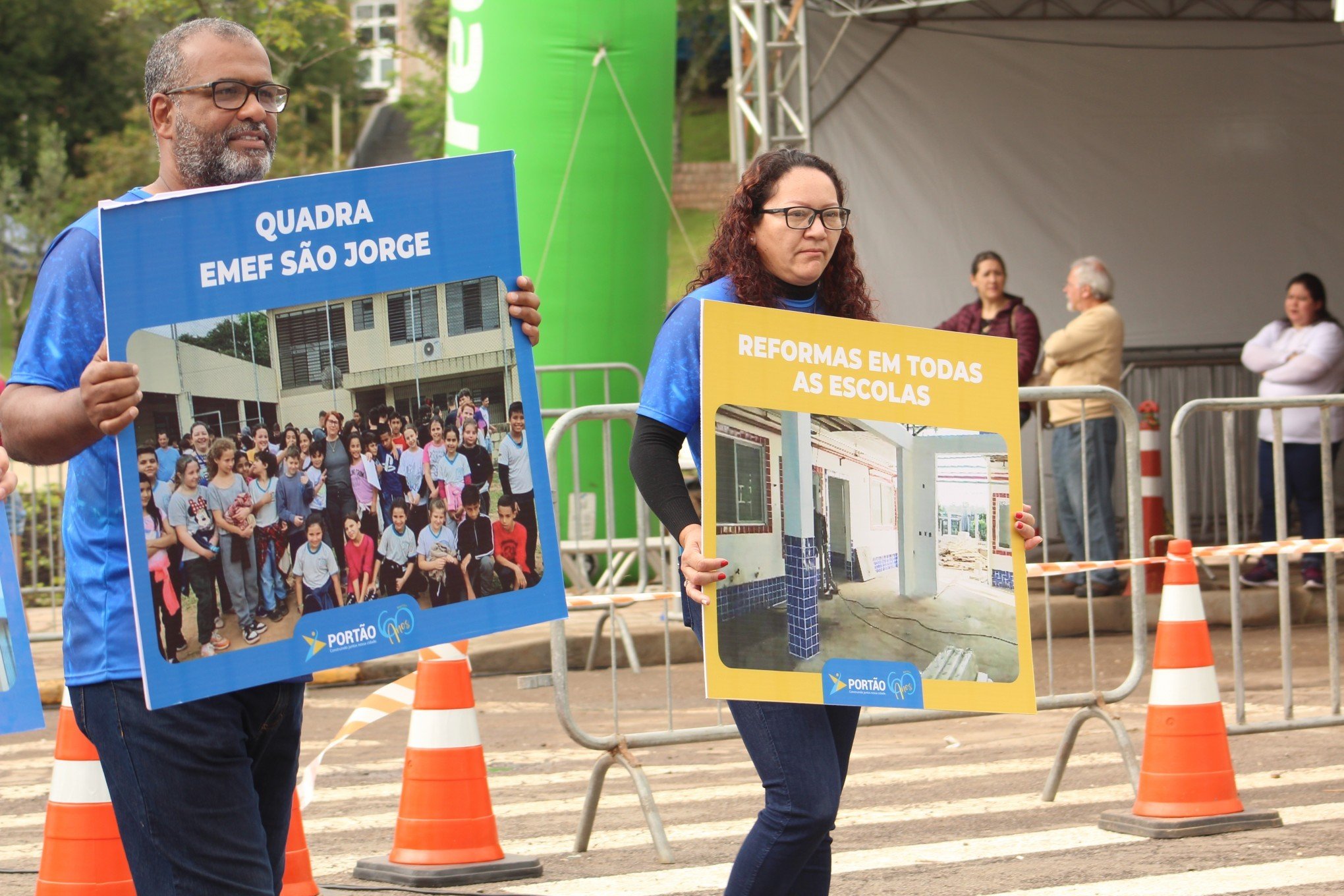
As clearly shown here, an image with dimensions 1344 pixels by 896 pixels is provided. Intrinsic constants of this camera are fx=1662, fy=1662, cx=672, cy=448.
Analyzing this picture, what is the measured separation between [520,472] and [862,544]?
2.57 ft

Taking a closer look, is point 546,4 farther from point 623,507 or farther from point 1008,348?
point 1008,348

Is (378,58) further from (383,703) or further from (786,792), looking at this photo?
(786,792)

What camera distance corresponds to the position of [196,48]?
276cm

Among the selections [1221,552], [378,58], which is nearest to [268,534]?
[1221,552]

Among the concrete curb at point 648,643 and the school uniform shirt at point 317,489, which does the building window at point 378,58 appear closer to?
the concrete curb at point 648,643

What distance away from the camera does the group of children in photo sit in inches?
103

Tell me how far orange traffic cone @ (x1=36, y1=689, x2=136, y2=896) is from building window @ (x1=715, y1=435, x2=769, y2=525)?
1.77 m

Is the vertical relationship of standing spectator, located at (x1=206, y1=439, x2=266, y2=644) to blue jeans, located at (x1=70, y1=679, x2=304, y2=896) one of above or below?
above

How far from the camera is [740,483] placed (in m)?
3.24

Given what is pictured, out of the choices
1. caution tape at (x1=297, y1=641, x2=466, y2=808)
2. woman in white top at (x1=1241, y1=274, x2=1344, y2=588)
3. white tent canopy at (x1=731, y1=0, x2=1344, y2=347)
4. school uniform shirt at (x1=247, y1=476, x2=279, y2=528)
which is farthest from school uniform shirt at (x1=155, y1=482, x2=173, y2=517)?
white tent canopy at (x1=731, y1=0, x2=1344, y2=347)

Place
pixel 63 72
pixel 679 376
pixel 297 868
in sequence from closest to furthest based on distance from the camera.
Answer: pixel 679 376 → pixel 297 868 → pixel 63 72

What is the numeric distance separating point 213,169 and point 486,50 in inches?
374

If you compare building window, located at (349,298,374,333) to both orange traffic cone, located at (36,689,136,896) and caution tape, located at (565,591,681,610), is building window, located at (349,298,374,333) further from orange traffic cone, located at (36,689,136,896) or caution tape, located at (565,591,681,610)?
caution tape, located at (565,591,681,610)

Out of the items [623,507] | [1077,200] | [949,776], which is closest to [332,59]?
[1077,200]
